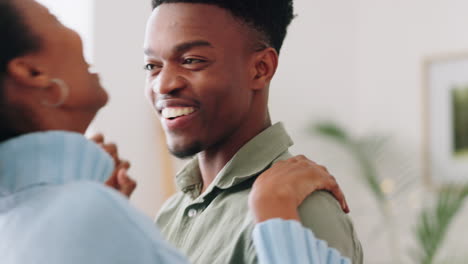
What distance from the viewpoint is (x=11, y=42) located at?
69 cm

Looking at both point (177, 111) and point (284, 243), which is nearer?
point (284, 243)

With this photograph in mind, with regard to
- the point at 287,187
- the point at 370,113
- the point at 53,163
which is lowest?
the point at 370,113

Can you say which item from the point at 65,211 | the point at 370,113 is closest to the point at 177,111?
the point at 65,211

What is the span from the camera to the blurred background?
3122 millimetres

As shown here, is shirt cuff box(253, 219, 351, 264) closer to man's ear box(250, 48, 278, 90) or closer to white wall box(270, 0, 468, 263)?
man's ear box(250, 48, 278, 90)

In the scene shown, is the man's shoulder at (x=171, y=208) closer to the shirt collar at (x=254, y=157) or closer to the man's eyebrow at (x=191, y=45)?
the shirt collar at (x=254, y=157)

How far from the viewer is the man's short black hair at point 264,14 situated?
1169mm

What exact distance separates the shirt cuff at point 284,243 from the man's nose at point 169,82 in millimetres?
298

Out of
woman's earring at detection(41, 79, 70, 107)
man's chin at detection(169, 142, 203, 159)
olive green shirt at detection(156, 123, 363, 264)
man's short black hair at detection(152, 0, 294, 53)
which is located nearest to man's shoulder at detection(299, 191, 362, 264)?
olive green shirt at detection(156, 123, 363, 264)

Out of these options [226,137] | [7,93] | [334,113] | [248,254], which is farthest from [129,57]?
[7,93]

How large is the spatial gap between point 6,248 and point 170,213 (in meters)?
0.70

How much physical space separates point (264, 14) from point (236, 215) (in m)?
0.40

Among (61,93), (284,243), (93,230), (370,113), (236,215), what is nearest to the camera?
(93,230)

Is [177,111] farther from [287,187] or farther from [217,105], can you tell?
[287,187]
